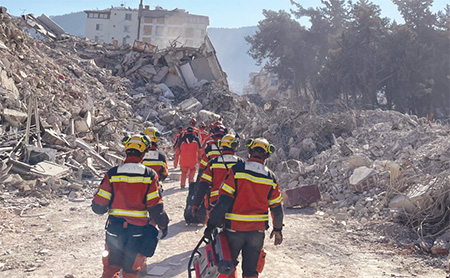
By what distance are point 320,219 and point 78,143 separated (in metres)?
7.09

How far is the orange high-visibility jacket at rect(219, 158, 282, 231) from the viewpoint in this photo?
3834mm

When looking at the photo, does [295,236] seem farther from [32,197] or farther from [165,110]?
[165,110]

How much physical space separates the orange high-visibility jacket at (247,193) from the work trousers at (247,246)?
2.3 inches

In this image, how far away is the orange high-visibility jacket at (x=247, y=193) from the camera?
3.83 m

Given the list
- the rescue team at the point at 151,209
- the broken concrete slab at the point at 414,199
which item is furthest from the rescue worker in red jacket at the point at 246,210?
the broken concrete slab at the point at 414,199

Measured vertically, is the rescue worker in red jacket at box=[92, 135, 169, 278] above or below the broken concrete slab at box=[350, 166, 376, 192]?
above

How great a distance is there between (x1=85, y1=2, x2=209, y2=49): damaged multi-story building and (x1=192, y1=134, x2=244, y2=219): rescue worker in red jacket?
180 ft

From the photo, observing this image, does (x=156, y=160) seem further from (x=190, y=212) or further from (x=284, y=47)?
(x=284, y=47)

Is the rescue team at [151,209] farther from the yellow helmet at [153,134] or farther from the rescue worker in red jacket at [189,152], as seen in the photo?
the rescue worker in red jacket at [189,152]

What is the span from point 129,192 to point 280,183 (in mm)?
8163

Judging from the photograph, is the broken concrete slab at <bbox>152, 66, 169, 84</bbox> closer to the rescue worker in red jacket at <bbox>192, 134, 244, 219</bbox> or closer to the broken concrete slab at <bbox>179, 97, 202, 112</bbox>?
the broken concrete slab at <bbox>179, 97, 202, 112</bbox>

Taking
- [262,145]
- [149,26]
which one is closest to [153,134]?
[262,145]

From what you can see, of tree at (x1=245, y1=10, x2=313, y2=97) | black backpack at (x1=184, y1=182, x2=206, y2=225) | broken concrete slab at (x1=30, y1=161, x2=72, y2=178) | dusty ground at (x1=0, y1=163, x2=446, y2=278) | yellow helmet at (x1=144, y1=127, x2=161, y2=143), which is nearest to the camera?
dusty ground at (x1=0, y1=163, x2=446, y2=278)

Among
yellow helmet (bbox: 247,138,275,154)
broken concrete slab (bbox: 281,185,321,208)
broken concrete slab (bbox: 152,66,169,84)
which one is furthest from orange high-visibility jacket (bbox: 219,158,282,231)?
broken concrete slab (bbox: 152,66,169,84)
